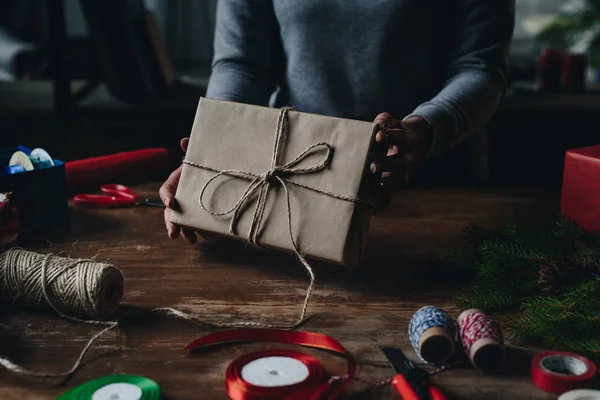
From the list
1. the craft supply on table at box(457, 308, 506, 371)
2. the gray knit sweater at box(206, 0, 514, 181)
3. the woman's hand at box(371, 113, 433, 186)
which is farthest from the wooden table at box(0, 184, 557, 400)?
A: the gray knit sweater at box(206, 0, 514, 181)

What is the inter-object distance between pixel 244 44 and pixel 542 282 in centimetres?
87

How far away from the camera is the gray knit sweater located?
1.45 meters

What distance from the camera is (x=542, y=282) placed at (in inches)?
36.0

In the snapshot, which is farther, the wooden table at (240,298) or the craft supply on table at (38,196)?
the craft supply on table at (38,196)

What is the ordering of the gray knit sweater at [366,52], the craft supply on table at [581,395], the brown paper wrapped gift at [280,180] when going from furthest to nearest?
the gray knit sweater at [366,52], the brown paper wrapped gift at [280,180], the craft supply on table at [581,395]

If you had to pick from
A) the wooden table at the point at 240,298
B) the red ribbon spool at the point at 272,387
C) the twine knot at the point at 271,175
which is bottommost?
the wooden table at the point at 240,298

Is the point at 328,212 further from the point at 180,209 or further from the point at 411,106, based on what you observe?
the point at 411,106

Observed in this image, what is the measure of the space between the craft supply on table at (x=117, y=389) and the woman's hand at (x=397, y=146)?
1.45ft

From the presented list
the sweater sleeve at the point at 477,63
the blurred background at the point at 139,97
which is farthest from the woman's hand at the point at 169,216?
the blurred background at the point at 139,97

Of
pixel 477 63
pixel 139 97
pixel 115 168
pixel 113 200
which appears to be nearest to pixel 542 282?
pixel 477 63

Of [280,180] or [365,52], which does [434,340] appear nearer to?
[280,180]

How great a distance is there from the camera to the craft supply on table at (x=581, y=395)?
651 millimetres

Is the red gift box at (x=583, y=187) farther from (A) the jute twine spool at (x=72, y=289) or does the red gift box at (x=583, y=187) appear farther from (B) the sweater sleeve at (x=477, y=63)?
(A) the jute twine spool at (x=72, y=289)

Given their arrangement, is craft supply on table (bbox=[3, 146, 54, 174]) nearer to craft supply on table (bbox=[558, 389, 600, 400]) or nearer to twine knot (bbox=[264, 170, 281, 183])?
twine knot (bbox=[264, 170, 281, 183])
